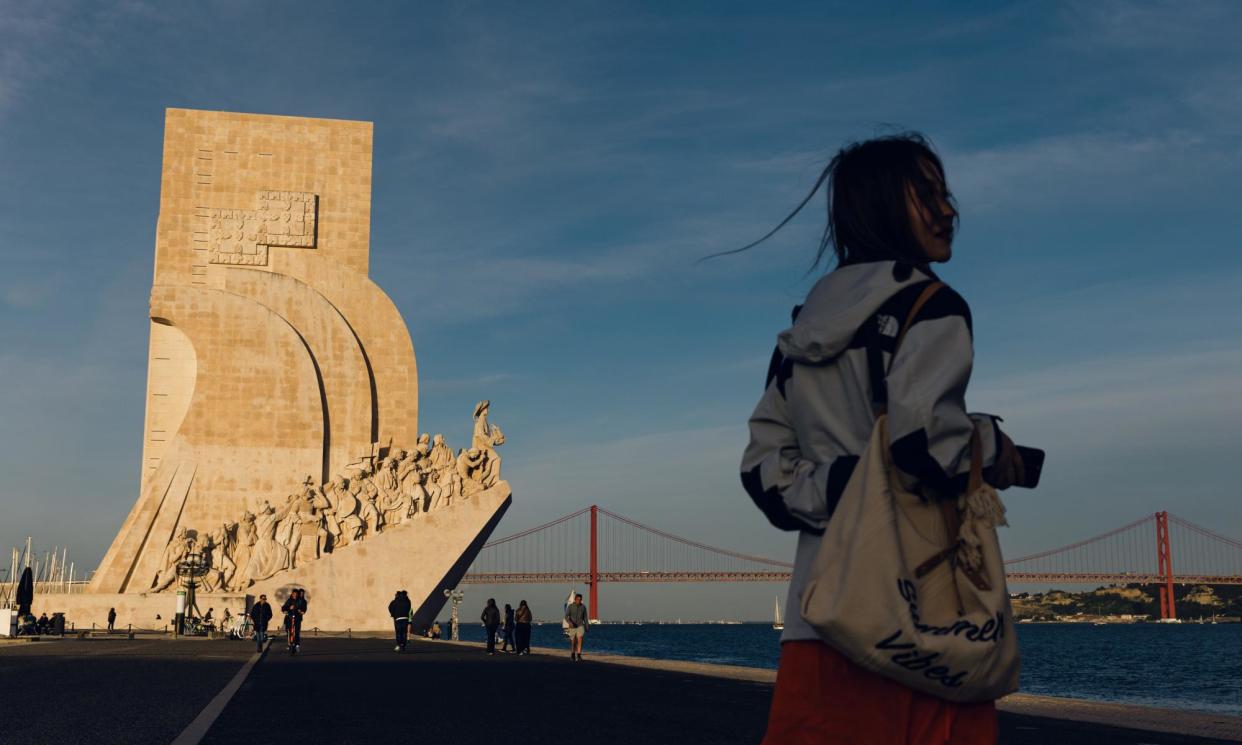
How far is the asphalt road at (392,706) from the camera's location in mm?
5730

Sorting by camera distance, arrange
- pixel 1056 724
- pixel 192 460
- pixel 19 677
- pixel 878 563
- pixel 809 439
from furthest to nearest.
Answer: pixel 192 460 → pixel 19 677 → pixel 1056 724 → pixel 809 439 → pixel 878 563

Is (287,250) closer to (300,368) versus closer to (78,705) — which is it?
(300,368)

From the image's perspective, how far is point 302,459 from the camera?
85.9 ft

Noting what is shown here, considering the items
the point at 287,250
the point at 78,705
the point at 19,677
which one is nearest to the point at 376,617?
the point at 287,250

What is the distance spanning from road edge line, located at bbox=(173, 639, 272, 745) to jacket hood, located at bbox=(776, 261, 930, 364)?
414 centimetres

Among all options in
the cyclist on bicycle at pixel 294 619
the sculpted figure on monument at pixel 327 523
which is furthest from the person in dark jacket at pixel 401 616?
the sculpted figure on monument at pixel 327 523

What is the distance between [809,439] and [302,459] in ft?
83.6

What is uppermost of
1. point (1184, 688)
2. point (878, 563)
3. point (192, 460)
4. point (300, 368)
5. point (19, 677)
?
point (300, 368)

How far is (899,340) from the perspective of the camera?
1.61 m

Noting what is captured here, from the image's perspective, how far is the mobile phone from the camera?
5.32 feet

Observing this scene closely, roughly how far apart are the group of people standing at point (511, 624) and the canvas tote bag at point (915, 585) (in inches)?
597

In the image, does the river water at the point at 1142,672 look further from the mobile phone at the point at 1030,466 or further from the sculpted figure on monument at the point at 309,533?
the mobile phone at the point at 1030,466

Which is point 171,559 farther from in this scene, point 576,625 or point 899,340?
point 899,340

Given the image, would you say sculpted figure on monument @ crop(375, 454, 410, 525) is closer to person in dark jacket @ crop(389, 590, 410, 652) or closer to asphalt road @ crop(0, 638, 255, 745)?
person in dark jacket @ crop(389, 590, 410, 652)
